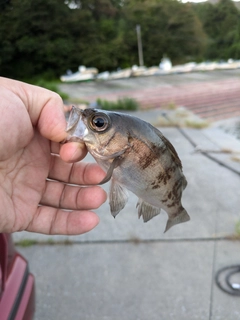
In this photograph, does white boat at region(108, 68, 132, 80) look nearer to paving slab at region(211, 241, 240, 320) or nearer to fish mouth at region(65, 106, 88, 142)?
paving slab at region(211, 241, 240, 320)

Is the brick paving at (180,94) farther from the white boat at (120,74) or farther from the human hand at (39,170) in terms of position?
the human hand at (39,170)

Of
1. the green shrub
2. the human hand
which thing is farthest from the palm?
the green shrub

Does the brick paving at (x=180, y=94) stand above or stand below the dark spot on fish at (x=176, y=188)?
below

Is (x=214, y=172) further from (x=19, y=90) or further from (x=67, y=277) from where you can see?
(x=19, y=90)

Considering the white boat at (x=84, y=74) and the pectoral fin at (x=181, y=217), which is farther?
the white boat at (x=84, y=74)

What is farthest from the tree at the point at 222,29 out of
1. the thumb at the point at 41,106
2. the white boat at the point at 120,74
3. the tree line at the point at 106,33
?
the thumb at the point at 41,106

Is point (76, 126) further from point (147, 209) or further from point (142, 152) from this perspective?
point (147, 209)

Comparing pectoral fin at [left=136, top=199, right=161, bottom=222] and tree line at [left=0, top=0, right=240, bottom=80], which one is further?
tree line at [left=0, top=0, right=240, bottom=80]

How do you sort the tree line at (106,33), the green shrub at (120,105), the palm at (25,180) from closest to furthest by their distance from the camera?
the palm at (25,180)
the tree line at (106,33)
the green shrub at (120,105)
